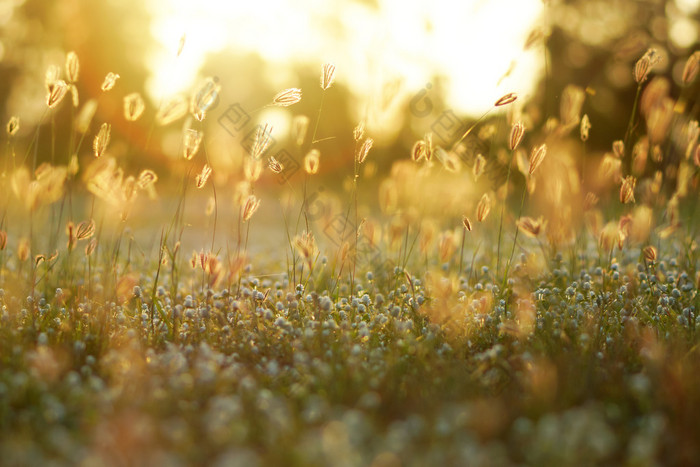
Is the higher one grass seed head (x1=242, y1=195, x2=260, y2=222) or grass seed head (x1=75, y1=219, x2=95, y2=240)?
grass seed head (x1=242, y1=195, x2=260, y2=222)

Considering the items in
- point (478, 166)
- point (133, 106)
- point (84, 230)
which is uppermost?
point (133, 106)

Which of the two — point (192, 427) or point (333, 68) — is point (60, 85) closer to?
point (333, 68)

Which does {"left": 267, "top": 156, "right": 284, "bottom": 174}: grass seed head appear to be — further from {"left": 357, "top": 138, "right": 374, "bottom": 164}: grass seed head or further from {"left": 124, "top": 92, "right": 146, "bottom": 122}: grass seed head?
{"left": 124, "top": 92, "right": 146, "bottom": 122}: grass seed head

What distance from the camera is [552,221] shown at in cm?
392

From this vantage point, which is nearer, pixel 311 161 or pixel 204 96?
pixel 204 96

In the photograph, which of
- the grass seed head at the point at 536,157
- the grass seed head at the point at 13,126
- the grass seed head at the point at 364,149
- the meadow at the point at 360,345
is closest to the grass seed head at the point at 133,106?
the meadow at the point at 360,345

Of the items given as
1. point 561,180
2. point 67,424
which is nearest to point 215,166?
point 67,424

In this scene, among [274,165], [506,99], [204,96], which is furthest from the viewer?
[274,165]

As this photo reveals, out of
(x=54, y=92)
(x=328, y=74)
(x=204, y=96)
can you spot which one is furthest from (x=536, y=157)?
(x=54, y=92)

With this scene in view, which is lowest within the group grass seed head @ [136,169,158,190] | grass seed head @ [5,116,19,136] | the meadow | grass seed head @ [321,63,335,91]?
the meadow

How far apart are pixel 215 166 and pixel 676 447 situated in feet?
9.36

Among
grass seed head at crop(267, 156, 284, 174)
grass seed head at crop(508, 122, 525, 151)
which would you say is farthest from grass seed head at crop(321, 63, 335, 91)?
grass seed head at crop(508, 122, 525, 151)

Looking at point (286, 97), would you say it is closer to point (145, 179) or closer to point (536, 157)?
point (145, 179)

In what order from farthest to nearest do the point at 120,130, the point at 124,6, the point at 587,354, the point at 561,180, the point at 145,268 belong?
1. the point at 124,6
2. the point at 120,130
3. the point at 145,268
4. the point at 561,180
5. the point at 587,354
